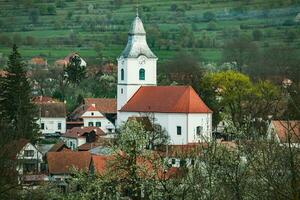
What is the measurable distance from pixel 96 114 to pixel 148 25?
64652 mm

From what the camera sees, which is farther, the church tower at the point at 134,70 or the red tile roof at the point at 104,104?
the red tile roof at the point at 104,104

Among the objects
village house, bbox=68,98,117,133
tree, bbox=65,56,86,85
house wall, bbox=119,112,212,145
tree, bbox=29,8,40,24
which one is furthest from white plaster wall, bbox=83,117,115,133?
tree, bbox=29,8,40,24

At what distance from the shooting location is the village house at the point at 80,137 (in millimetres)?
54737

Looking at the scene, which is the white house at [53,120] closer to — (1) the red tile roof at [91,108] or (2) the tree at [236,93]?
(1) the red tile roof at [91,108]

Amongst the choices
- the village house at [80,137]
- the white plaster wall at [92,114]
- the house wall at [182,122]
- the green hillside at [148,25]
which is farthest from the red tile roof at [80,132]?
the green hillside at [148,25]

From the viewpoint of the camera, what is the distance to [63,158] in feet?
137

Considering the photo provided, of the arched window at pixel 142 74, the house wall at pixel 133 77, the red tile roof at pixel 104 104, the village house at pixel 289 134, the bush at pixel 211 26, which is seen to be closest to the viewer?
the village house at pixel 289 134

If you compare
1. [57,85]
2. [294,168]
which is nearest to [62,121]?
[57,85]

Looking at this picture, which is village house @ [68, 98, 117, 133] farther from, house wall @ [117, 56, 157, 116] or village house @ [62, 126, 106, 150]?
house wall @ [117, 56, 157, 116]

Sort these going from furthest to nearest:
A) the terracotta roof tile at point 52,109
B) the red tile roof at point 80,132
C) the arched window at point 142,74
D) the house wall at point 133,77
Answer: the terracotta roof tile at point 52,109 < the red tile roof at point 80,132 < the arched window at point 142,74 < the house wall at point 133,77

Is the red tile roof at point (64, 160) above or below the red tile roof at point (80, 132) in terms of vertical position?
below

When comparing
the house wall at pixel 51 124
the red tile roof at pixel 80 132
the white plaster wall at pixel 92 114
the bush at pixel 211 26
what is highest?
the bush at pixel 211 26

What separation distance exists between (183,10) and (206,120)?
89570mm

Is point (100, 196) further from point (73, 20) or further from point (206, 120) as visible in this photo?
point (73, 20)
